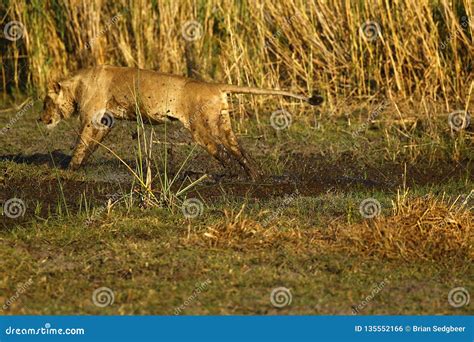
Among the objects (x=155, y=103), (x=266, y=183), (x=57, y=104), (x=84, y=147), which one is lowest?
(x=266, y=183)

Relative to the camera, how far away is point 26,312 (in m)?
5.43

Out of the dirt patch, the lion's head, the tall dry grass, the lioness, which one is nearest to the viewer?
the dirt patch

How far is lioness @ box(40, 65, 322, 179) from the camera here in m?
8.71

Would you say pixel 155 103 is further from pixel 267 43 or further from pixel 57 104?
pixel 267 43

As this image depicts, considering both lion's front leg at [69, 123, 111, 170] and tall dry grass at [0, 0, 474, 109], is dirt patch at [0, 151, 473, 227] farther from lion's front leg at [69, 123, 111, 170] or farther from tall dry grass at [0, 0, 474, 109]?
tall dry grass at [0, 0, 474, 109]

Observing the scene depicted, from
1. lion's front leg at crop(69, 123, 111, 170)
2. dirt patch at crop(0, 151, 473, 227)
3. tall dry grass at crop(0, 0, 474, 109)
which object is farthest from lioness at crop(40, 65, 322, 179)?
tall dry grass at crop(0, 0, 474, 109)

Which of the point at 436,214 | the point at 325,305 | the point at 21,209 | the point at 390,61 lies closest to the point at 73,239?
the point at 21,209

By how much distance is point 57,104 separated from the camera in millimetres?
9656

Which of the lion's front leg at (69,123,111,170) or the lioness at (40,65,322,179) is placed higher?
the lioness at (40,65,322,179)

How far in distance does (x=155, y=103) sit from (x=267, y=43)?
295cm

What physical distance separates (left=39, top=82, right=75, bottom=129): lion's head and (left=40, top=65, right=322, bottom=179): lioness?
13 mm

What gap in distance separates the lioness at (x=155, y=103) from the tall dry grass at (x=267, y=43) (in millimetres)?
2159

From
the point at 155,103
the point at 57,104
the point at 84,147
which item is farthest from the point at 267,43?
the point at 84,147

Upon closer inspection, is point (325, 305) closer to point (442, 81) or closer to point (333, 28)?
point (442, 81)
